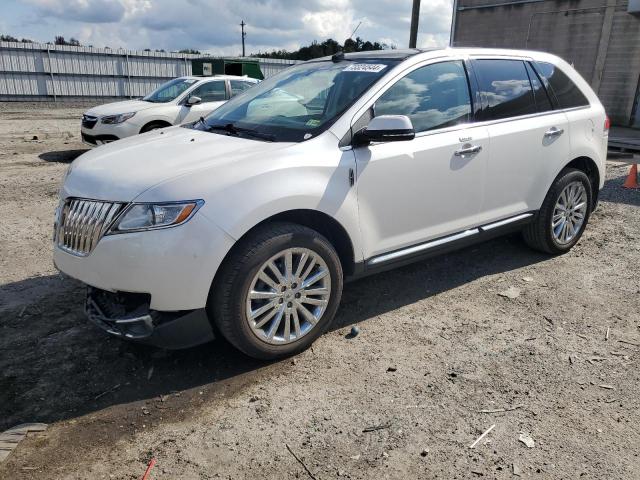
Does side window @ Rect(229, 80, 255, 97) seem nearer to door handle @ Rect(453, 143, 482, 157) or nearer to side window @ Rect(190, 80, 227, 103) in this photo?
side window @ Rect(190, 80, 227, 103)

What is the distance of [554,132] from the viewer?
4637 millimetres

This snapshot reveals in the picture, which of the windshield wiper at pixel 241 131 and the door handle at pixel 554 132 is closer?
the windshield wiper at pixel 241 131

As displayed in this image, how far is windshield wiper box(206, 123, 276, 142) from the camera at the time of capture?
11.5 feet

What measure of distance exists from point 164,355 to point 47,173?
6.68 metres

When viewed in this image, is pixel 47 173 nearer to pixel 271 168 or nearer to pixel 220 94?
pixel 220 94

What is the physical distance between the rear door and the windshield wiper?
1.74 m

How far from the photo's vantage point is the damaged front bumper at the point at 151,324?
2.89 meters

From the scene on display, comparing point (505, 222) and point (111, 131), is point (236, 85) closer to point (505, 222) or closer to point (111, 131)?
point (111, 131)

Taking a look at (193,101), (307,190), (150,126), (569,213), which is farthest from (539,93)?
(150,126)

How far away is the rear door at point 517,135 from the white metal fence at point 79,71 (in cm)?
1937

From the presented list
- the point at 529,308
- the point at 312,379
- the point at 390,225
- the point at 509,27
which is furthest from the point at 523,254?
the point at 509,27

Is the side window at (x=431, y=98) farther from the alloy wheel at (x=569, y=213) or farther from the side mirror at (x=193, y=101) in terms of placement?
the side mirror at (x=193, y=101)

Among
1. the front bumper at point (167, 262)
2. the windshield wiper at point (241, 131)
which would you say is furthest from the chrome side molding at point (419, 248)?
the front bumper at point (167, 262)

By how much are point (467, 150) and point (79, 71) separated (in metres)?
26.4
